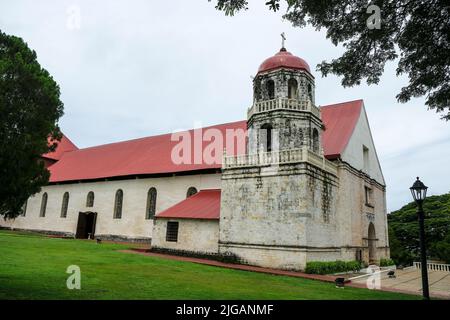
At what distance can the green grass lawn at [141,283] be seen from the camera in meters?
8.11

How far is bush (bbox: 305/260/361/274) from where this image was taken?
1559cm

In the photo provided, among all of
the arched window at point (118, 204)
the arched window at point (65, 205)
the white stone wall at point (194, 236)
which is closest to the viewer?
the white stone wall at point (194, 236)

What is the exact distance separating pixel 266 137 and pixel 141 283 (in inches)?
453

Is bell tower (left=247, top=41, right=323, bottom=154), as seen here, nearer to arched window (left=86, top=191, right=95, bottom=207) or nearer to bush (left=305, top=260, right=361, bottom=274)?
bush (left=305, top=260, right=361, bottom=274)

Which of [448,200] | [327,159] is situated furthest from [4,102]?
[448,200]

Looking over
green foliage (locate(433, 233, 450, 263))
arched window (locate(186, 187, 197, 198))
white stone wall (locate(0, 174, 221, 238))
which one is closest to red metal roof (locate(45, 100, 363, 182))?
white stone wall (locate(0, 174, 221, 238))

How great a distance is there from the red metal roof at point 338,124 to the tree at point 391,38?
38.0 ft

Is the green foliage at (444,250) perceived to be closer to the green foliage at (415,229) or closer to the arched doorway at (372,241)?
the green foliage at (415,229)

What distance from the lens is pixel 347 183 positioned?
802 inches

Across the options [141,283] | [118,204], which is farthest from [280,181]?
[118,204]

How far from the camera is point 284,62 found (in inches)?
759

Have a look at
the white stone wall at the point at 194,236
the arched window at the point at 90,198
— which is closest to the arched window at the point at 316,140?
the white stone wall at the point at 194,236

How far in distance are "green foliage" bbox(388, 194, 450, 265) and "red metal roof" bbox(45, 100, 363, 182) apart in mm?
14163
